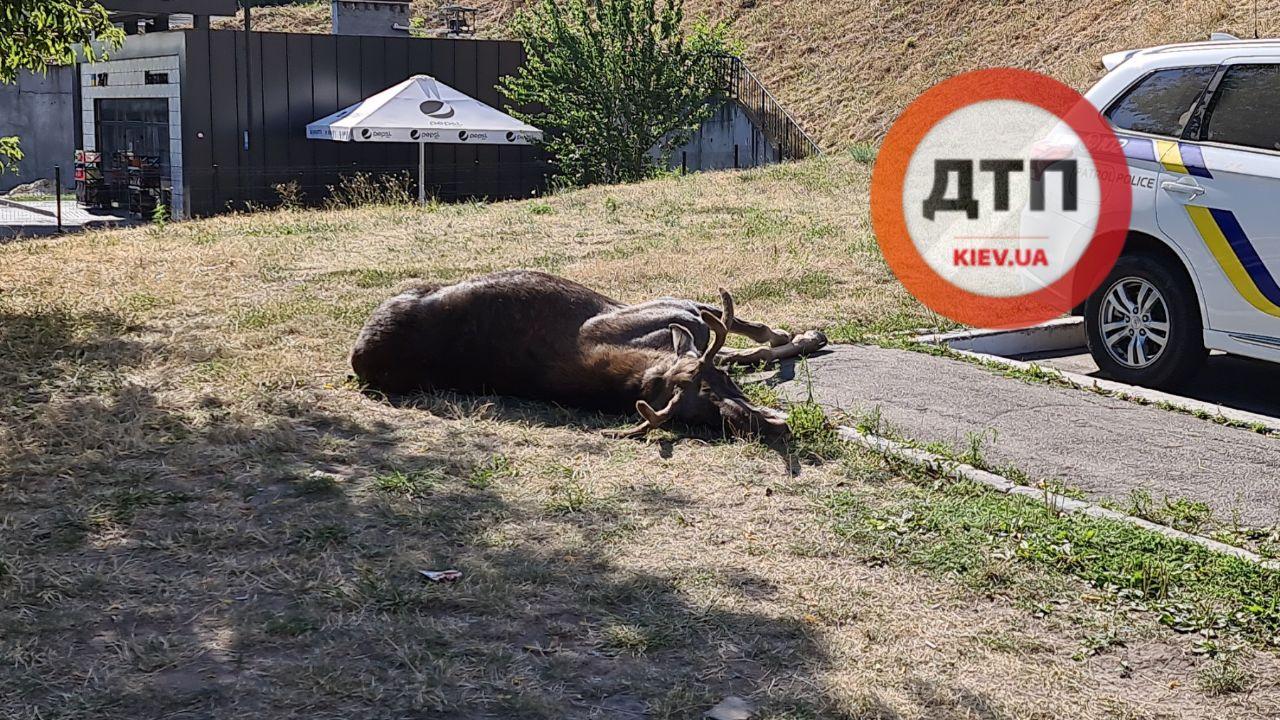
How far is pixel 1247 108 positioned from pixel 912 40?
2435 cm

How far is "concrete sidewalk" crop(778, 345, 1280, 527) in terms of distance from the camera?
600 cm

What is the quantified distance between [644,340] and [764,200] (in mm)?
9464

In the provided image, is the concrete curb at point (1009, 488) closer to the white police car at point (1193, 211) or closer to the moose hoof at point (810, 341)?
the moose hoof at point (810, 341)

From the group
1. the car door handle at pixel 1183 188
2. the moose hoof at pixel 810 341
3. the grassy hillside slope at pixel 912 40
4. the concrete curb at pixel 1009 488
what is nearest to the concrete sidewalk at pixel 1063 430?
the moose hoof at pixel 810 341

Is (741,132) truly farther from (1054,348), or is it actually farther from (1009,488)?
(1009,488)

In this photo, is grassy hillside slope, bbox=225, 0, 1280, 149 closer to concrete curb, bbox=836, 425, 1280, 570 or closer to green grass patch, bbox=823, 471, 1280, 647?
concrete curb, bbox=836, 425, 1280, 570

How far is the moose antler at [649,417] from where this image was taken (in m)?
6.64

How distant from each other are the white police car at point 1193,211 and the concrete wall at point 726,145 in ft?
71.2

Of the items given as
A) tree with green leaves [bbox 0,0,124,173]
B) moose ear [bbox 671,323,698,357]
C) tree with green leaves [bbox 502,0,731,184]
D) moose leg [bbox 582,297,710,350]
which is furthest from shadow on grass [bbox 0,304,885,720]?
tree with green leaves [bbox 502,0,731,184]

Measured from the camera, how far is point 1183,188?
760 centimetres

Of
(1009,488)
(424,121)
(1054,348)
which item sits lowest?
(1009,488)

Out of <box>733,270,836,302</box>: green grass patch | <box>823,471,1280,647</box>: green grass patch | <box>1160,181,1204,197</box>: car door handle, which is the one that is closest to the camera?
<box>823,471,1280,647</box>: green grass patch

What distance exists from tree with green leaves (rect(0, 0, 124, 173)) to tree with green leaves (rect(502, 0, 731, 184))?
1590cm

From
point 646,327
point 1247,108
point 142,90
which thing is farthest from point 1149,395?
point 142,90
